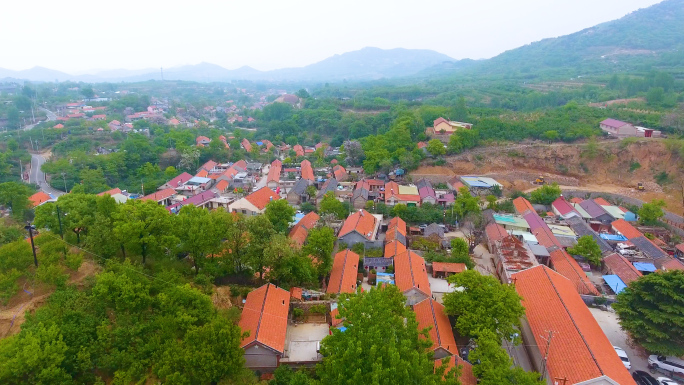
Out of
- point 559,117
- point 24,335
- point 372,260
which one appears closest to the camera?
point 24,335

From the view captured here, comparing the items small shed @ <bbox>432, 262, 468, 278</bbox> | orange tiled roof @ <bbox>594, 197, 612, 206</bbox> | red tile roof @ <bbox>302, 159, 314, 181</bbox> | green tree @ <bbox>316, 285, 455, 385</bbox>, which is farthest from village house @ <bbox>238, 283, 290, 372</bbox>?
orange tiled roof @ <bbox>594, 197, 612, 206</bbox>

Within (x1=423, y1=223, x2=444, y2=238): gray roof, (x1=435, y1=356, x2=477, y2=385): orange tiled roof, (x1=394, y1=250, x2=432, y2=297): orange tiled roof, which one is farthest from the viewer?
(x1=423, y1=223, x2=444, y2=238): gray roof

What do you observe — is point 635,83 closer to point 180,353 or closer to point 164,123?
point 180,353

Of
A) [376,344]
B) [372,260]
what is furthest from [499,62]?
[376,344]

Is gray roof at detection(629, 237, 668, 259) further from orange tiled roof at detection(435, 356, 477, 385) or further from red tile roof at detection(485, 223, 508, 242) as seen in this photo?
orange tiled roof at detection(435, 356, 477, 385)

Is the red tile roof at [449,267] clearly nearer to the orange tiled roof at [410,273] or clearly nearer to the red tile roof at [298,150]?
the orange tiled roof at [410,273]

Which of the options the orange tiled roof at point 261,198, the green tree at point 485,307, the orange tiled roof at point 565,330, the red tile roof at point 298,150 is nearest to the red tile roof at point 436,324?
the green tree at point 485,307

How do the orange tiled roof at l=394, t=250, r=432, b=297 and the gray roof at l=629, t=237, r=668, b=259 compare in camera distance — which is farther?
the gray roof at l=629, t=237, r=668, b=259
